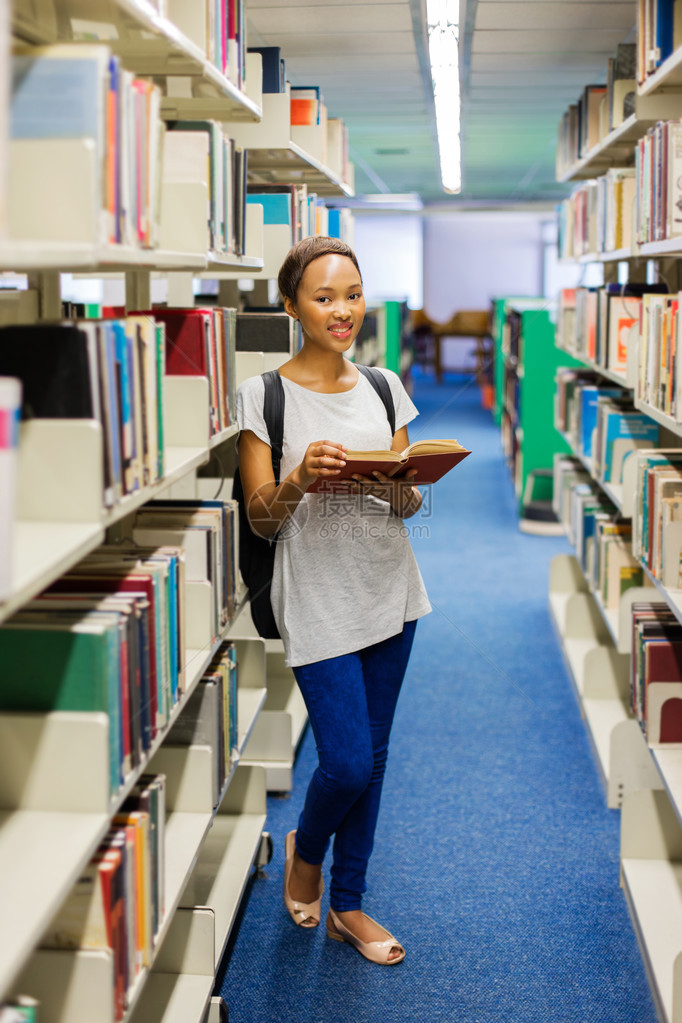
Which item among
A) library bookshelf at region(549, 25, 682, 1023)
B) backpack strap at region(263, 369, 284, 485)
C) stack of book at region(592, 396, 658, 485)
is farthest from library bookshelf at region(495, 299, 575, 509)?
backpack strap at region(263, 369, 284, 485)

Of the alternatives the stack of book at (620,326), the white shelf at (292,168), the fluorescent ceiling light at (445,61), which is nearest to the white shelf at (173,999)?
the stack of book at (620,326)

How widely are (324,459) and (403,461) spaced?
5.8 inches

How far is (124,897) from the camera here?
1436 millimetres

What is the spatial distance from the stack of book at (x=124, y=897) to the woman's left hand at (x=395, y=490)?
0.66 metres

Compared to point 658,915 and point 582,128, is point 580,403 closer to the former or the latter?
point 582,128

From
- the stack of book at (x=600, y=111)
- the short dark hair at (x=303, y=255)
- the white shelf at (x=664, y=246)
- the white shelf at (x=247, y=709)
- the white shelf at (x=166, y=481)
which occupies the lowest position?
the white shelf at (x=247, y=709)

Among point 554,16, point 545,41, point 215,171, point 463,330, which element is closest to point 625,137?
point 554,16

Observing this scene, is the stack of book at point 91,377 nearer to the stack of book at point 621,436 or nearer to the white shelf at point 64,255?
the white shelf at point 64,255

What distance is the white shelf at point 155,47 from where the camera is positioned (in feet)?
4.92

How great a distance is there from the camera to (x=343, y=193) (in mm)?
4465

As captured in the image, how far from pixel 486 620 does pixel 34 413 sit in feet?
11.9

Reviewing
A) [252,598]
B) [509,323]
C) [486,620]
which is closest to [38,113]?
[252,598]

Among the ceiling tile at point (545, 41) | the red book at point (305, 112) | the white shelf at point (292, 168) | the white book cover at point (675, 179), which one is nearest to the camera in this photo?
the white book cover at point (675, 179)

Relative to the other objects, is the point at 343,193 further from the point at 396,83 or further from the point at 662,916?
the point at 662,916
